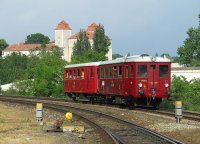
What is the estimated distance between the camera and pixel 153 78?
27312 millimetres

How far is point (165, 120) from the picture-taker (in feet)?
67.9

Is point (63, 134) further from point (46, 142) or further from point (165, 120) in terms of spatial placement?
point (165, 120)

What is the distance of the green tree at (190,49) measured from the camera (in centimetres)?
12306

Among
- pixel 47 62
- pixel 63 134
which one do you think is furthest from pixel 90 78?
pixel 47 62

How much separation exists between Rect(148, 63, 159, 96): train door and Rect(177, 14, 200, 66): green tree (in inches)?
3759

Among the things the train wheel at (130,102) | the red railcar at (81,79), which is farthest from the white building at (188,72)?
the train wheel at (130,102)

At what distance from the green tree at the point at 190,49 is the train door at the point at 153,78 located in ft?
313

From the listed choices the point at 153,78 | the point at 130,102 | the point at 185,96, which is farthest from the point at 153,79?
the point at 185,96

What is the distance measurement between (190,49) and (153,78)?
329 feet

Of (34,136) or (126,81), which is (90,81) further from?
(34,136)

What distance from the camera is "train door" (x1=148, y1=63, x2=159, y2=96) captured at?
89.2 feet

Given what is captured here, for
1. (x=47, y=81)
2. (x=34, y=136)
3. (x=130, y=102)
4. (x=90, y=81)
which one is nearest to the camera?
(x=34, y=136)

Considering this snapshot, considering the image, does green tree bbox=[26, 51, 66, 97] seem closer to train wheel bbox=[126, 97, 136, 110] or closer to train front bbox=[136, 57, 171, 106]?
train wheel bbox=[126, 97, 136, 110]

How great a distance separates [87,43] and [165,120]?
11759cm
